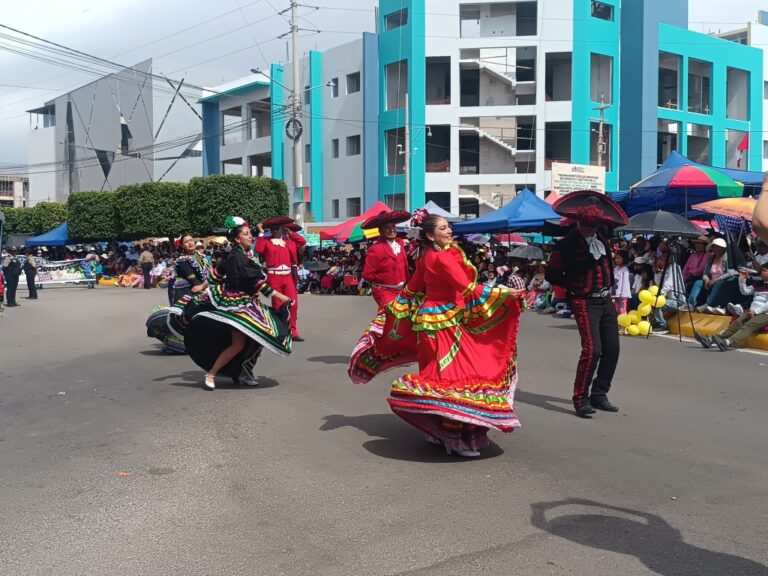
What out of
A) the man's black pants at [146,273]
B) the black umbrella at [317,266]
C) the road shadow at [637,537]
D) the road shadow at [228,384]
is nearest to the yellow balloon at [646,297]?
the road shadow at [228,384]

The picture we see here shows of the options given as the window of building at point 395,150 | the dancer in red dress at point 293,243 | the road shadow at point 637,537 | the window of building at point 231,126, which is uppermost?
the window of building at point 231,126

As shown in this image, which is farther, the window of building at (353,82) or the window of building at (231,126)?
the window of building at (231,126)

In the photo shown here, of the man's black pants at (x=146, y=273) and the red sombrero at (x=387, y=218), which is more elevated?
the red sombrero at (x=387, y=218)

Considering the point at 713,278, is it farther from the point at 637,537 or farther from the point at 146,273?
the point at 146,273

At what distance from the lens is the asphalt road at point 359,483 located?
3928 mm

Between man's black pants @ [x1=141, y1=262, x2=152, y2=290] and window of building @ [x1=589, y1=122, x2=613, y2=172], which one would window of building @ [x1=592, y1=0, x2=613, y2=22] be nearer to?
window of building @ [x1=589, y1=122, x2=613, y2=172]

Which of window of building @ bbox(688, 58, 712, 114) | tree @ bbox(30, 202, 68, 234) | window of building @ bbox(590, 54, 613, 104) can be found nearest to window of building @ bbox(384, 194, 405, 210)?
window of building @ bbox(590, 54, 613, 104)

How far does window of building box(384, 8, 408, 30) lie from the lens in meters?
42.3

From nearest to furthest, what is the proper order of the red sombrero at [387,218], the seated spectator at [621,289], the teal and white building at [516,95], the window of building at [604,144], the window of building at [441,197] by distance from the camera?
the red sombrero at [387,218], the seated spectator at [621,289], the teal and white building at [516,95], the window of building at [604,144], the window of building at [441,197]

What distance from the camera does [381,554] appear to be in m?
3.94

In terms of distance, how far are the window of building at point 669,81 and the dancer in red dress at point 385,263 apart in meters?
37.5

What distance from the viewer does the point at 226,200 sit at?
3838 centimetres

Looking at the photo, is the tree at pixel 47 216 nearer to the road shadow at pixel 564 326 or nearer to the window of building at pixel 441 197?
the window of building at pixel 441 197

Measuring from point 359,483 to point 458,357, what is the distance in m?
1.12
